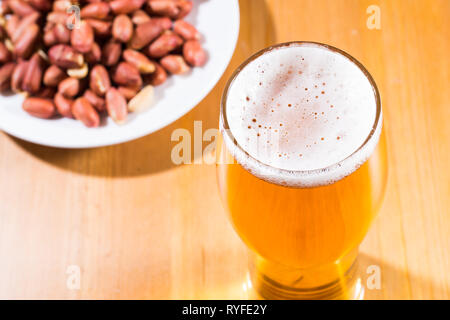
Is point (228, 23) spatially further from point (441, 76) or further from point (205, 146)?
point (441, 76)

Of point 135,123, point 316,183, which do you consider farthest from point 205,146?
point 316,183

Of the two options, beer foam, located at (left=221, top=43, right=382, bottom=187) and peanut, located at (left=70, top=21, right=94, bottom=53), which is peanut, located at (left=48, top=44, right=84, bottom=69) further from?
beer foam, located at (left=221, top=43, right=382, bottom=187)

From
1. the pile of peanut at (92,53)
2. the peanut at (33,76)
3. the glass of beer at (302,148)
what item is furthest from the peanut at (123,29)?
the glass of beer at (302,148)

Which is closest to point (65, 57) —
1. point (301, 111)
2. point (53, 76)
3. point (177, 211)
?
point (53, 76)

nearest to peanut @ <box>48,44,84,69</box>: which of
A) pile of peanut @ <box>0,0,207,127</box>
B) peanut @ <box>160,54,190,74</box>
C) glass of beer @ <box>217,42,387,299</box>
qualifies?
pile of peanut @ <box>0,0,207,127</box>

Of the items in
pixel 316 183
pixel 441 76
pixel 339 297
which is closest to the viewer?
pixel 316 183

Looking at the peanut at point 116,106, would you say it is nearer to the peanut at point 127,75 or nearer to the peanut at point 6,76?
the peanut at point 127,75
